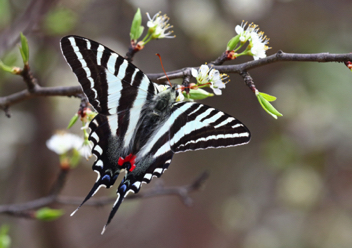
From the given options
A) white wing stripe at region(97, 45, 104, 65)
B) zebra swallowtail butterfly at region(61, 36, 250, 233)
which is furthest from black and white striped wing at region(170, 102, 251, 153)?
white wing stripe at region(97, 45, 104, 65)

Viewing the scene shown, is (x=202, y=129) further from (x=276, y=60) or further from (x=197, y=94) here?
(x=276, y=60)

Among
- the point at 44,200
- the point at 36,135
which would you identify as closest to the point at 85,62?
the point at 44,200

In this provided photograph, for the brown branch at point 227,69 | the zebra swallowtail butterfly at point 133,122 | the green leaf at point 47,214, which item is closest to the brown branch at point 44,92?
the brown branch at point 227,69

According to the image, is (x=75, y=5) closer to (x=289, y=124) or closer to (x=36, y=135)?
(x=36, y=135)

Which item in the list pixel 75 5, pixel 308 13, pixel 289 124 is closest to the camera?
pixel 75 5

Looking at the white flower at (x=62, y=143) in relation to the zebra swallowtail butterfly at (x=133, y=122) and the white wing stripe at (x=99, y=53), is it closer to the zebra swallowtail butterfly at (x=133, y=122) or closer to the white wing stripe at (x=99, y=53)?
the zebra swallowtail butterfly at (x=133, y=122)

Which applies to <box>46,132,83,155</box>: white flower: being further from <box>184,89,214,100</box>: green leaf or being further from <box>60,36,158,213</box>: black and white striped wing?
<box>184,89,214,100</box>: green leaf

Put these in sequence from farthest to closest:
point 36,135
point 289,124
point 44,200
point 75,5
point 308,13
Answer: point 308,13 < point 289,124 < point 36,135 < point 75,5 < point 44,200
